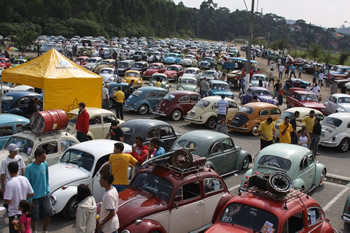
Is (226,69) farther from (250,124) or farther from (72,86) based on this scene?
(72,86)

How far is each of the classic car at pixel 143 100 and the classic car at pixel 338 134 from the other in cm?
880

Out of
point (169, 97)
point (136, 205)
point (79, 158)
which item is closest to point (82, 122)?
point (79, 158)

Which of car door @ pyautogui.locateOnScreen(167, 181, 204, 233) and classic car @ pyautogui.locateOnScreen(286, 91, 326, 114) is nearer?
car door @ pyautogui.locateOnScreen(167, 181, 204, 233)

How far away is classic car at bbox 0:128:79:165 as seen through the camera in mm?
8938

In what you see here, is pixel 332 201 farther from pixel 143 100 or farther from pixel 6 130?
pixel 143 100

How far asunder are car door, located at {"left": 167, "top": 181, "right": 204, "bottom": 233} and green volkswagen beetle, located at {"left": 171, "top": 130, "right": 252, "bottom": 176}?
3.20 meters

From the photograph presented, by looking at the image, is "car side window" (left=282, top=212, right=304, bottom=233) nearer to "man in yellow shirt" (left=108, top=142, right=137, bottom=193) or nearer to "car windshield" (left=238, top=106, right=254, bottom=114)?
"man in yellow shirt" (left=108, top=142, right=137, bottom=193)

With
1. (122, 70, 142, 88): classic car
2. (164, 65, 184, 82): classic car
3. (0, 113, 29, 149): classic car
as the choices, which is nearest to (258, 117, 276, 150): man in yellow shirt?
(0, 113, 29, 149): classic car

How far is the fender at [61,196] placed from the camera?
749 centimetres

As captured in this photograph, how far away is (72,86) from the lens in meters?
14.8

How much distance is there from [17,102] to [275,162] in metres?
11.1

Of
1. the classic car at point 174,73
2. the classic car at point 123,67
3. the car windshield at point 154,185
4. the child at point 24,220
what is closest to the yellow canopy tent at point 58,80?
the car windshield at point 154,185

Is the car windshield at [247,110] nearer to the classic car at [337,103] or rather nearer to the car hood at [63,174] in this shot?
the classic car at [337,103]

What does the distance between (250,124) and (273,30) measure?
158508 millimetres
